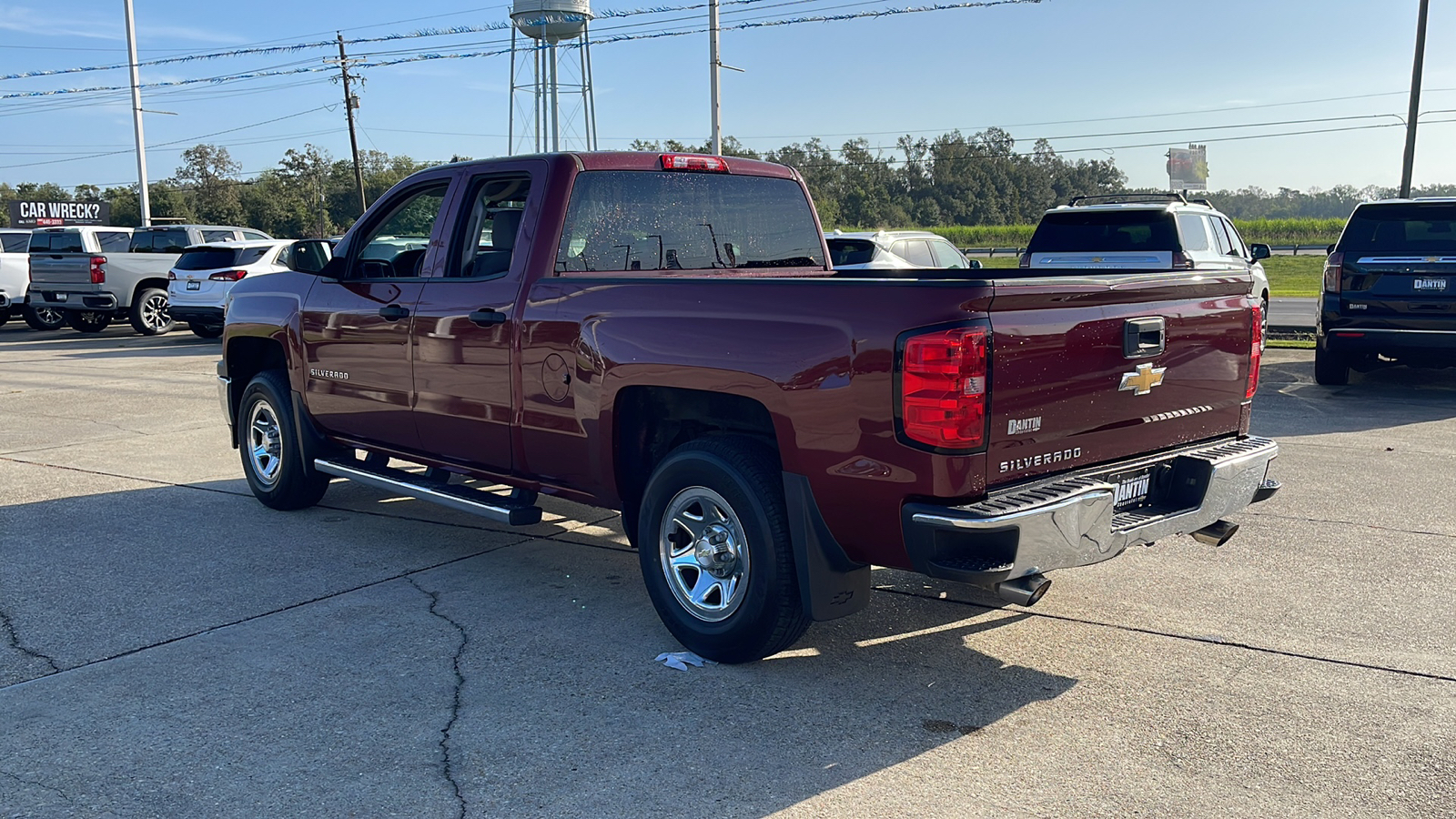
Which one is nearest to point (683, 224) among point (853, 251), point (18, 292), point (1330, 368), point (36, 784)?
point (36, 784)

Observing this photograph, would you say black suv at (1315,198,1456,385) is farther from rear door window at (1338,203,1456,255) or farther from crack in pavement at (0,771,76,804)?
crack in pavement at (0,771,76,804)

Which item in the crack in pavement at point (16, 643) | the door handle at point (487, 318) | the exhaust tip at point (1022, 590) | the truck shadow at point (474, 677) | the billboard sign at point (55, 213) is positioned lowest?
the truck shadow at point (474, 677)

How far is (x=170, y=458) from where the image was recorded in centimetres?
908

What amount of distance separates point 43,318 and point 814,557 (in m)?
24.6

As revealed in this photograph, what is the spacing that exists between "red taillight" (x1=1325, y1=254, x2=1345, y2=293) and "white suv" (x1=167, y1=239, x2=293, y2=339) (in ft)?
50.0

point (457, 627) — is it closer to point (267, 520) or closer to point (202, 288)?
point (267, 520)

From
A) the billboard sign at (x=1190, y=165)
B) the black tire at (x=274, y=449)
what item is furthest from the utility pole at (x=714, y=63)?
the billboard sign at (x=1190, y=165)

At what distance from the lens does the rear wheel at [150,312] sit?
21.7m

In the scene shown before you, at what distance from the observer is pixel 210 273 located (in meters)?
19.0

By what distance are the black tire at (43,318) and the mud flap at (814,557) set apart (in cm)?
2374

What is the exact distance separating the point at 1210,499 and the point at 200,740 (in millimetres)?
3749

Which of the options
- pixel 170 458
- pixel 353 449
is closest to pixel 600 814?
pixel 353 449

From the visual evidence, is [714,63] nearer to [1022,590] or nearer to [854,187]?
[1022,590]

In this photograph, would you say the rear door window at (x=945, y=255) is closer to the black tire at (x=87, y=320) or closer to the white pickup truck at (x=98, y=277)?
the white pickup truck at (x=98, y=277)
